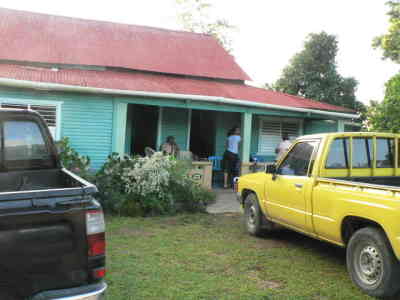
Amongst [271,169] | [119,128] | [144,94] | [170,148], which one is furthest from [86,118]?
[271,169]

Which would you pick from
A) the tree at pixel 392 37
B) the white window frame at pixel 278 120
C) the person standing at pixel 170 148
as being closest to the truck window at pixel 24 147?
the person standing at pixel 170 148

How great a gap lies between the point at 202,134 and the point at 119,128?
460 centimetres

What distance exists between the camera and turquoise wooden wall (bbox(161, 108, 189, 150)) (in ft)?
42.8

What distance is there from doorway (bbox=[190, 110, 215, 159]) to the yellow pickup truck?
6971 millimetres

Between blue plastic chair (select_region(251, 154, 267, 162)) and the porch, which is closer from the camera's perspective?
the porch

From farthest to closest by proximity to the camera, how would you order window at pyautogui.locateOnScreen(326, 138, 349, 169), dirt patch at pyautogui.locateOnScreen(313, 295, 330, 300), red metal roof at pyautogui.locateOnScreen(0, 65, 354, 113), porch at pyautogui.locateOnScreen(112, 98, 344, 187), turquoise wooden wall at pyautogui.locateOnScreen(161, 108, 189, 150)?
turquoise wooden wall at pyautogui.locateOnScreen(161, 108, 189, 150)
porch at pyautogui.locateOnScreen(112, 98, 344, 187)
red metal roof at pyautogui.locateOnScreen(0, 65, 354, 113)
window at pyautogui.locateOnScreen(326, 138, 349, 169)
dirt patch at pyautogui.locateOnScreen(313, 295, 330, 300)

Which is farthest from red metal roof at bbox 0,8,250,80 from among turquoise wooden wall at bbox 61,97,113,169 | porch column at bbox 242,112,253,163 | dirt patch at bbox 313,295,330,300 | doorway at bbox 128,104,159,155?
dirt patch at bbox 313,295,330,300

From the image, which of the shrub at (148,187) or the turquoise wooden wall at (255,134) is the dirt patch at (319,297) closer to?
the shrub at (148,187)

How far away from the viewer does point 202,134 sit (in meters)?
14.6

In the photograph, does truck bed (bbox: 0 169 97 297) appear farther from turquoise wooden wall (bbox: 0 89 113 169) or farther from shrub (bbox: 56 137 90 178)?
turquoise wooden wall (bbox: 0 89 113 169)

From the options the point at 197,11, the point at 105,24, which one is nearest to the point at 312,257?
the point at 105,24

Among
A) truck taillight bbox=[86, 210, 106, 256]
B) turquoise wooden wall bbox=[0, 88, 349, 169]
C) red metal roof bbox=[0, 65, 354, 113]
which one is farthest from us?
red metal roof bbox=[0, 65, 354, 113]

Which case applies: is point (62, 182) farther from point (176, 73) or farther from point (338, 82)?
point (338, 82)

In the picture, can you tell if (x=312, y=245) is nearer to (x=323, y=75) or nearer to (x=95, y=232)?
(x=95, y=232)
